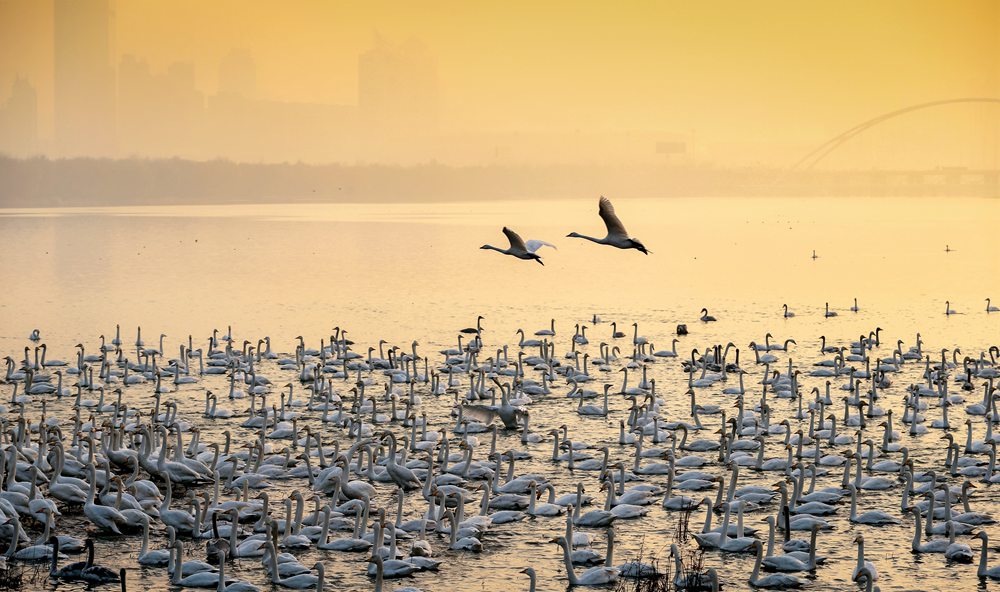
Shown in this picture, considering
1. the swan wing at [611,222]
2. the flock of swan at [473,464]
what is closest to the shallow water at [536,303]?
the flock of swan at [473,464]

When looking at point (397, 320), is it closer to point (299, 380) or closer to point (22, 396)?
point (299, 380)

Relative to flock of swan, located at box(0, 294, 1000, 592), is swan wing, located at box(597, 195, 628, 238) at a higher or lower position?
higher

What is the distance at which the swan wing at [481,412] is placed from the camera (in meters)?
23.3

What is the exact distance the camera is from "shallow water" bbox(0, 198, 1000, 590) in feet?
55.9

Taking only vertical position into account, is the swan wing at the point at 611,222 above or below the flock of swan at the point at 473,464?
above

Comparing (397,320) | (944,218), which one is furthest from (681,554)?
(944,218)

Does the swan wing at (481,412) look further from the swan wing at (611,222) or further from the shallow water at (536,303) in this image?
the swan wing at (611,222)

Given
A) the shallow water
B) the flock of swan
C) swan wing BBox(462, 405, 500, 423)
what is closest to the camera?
the flock of swan

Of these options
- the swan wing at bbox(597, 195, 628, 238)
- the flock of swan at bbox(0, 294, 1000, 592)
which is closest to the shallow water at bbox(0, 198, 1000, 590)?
the flock of swan at bbox(0, 294, 1000, 592)

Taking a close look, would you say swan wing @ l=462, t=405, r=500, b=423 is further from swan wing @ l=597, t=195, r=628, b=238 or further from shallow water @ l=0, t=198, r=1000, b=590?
swan wing @ l=597, t=195, r=628, b=238

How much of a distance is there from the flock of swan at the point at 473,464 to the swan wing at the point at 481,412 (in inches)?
2.0

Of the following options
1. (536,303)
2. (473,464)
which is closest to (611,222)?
(473,464)

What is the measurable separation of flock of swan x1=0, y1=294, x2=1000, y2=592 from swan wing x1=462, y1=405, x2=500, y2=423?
0.05 m

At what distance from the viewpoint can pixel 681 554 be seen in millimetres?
16500
